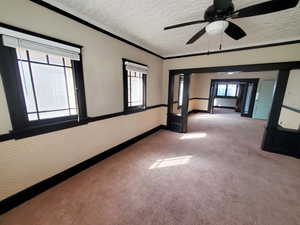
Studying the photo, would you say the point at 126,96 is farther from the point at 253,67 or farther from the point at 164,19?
the point at 253,67

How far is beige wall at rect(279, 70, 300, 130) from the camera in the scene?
8.70 feet

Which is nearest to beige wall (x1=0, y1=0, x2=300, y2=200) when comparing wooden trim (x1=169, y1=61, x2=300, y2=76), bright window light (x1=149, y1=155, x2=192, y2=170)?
wooden trim (x1=169, y1=61, x2=300, y2=76)

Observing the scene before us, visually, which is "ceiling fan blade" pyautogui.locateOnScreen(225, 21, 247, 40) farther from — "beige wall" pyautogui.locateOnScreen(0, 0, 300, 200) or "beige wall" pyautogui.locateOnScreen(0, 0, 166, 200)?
"beige wall" pyautogui.locateOnScreen(0, 0, 166, 200)

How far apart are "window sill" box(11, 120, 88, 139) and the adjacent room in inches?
0.5

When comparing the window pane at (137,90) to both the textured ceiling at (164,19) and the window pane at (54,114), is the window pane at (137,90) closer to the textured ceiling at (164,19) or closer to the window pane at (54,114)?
the textured ceiling at (164,19)

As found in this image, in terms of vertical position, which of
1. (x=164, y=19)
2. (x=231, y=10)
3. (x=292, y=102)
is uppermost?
(x=164, y=19)

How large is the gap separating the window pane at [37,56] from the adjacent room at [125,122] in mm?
12

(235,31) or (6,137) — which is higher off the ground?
(235,31)

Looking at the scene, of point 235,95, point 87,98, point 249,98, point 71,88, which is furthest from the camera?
point 235,95

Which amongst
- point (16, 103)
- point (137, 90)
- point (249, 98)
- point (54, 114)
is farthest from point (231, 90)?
point (16, 103)

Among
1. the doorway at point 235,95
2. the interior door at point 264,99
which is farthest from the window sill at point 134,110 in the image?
the interior door at point 264,99

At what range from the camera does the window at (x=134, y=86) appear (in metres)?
2.75

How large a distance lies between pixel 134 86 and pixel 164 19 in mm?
1616

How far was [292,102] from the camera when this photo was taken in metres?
2.74
